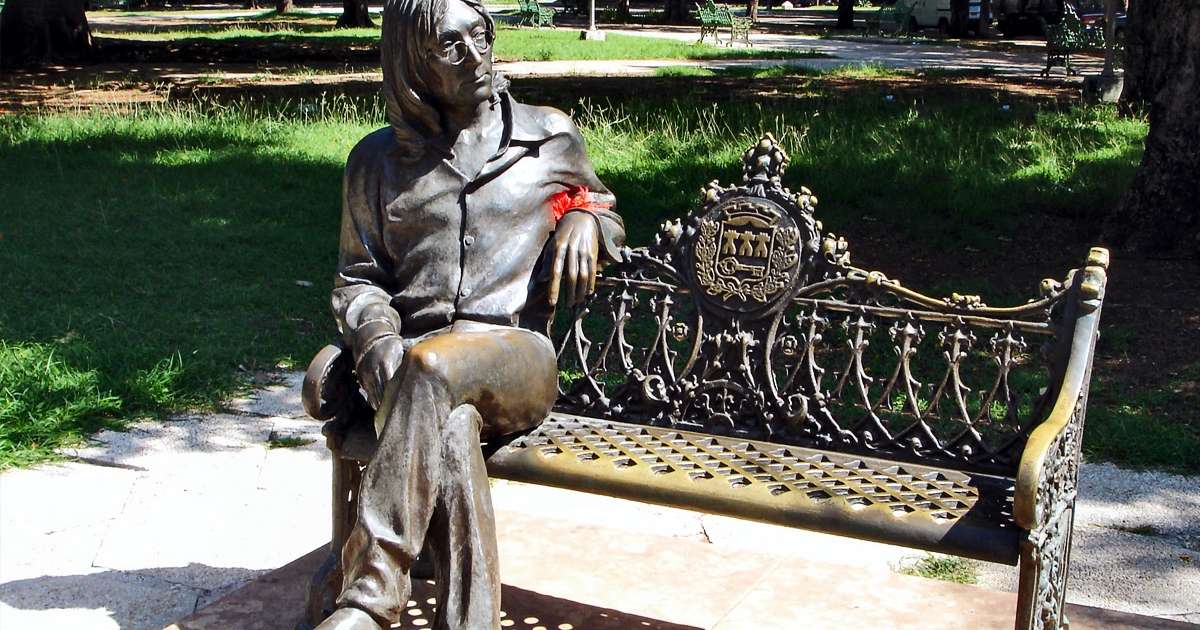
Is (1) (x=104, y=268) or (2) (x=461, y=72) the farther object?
(1) (x=104, y=268)

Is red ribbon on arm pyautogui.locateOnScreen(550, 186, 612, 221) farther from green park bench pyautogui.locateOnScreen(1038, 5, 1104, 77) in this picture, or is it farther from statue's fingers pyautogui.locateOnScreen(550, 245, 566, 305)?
green park bench pyautogui.locateOnScreen(1038, 5, 1104, 77)

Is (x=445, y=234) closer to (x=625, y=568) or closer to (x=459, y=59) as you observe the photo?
(x=459, y=59)

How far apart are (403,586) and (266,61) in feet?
60.6

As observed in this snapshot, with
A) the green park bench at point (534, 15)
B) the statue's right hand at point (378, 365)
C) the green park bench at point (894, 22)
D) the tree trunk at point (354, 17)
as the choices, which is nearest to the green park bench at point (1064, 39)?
the green park bench at point (894, 22)

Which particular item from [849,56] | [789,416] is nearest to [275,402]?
[789,416]

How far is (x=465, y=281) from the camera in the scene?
336cm

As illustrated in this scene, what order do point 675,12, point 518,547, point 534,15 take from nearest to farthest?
1. point 518,547
2. point 534,15
3. point 675,12

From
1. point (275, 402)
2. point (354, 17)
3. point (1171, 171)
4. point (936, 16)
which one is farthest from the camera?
point (936, 16)

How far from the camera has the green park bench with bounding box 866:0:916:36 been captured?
32500 mm

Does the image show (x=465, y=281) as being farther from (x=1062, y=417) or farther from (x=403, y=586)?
(x=1062, y=417)

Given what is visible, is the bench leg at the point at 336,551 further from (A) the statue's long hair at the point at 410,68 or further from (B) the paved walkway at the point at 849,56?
(B) the paved walkway at the point at 849,56

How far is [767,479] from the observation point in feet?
10.3

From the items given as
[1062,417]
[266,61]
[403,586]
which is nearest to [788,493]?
[1062,417]

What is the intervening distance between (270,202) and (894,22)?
2841 cm
